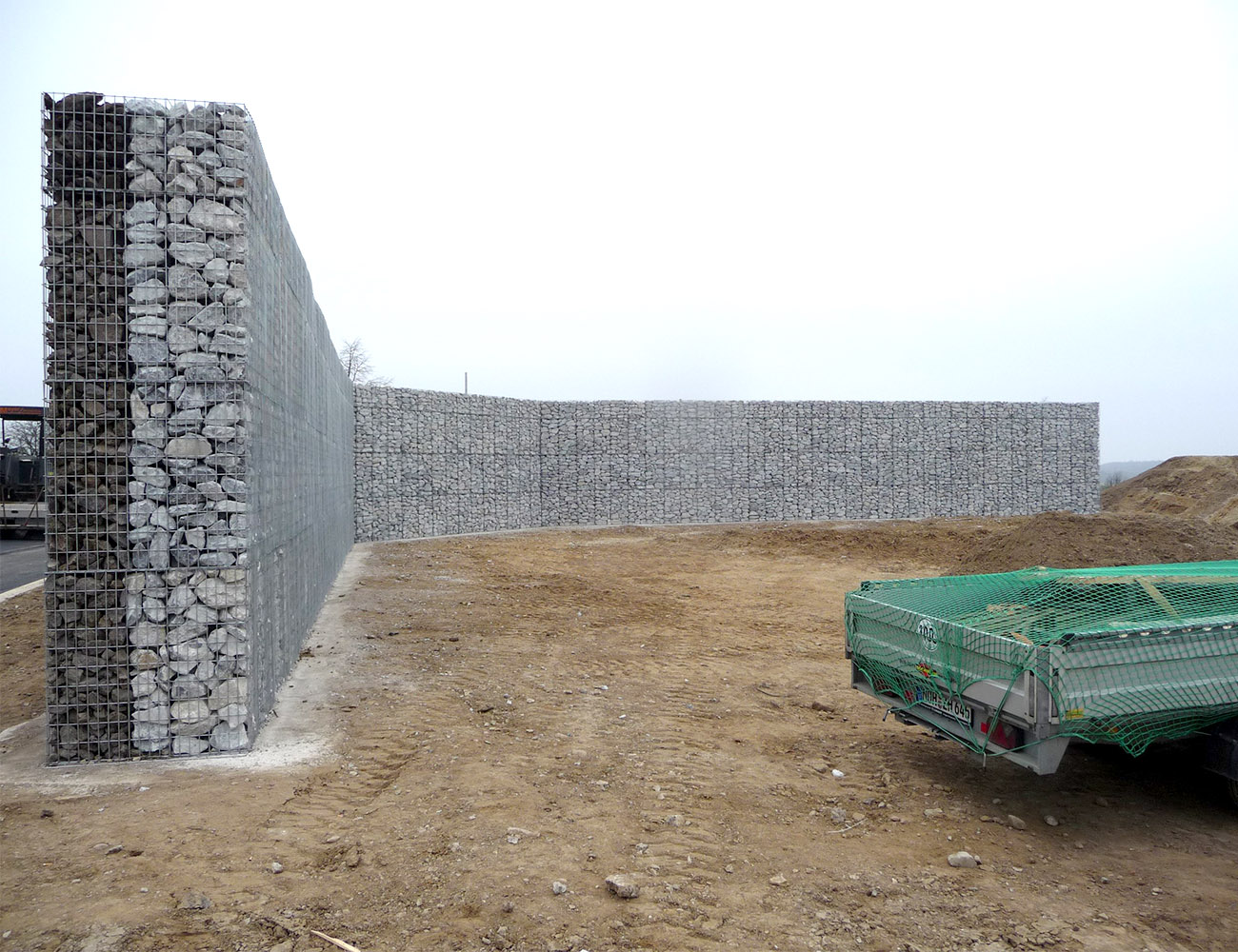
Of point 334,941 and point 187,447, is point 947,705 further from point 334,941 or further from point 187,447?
point 187,447

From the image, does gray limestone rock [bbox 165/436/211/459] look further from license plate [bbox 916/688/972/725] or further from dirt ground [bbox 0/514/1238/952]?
license plate [bbox 916/688/972/725]

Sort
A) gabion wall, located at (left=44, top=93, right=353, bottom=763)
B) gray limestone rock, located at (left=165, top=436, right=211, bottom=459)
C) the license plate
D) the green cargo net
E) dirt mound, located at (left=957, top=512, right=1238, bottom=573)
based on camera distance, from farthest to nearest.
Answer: dirt mound, located at (left=957, top=512, right=1238, bottom=573) < gray limestone rock, located at (left=165, top=436, right=211, bottom=459) < gabion wall, located at (left=44, top=93, right=353, bottom=763) < the license plate < the green cargo net

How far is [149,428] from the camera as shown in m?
5.45

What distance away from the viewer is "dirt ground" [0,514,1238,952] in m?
3.62

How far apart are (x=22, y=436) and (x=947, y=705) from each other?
30.2 meters

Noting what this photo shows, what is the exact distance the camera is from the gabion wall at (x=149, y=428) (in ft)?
17.5

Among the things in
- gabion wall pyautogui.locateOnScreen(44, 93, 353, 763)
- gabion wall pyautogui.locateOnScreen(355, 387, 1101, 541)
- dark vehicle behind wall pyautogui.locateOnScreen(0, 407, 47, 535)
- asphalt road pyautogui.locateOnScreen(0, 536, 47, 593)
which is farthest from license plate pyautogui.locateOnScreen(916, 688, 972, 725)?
dark vehicle behind wall pyautogui.locateOnScreen(0, 407, 47, 535)

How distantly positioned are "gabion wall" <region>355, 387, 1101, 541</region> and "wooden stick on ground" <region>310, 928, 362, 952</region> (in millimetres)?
19540

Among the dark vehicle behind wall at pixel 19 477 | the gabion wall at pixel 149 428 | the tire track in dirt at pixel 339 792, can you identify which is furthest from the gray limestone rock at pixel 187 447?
the dark vehicle behind wall at pixel 19 477

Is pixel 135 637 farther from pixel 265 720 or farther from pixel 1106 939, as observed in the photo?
pixel 1106 939

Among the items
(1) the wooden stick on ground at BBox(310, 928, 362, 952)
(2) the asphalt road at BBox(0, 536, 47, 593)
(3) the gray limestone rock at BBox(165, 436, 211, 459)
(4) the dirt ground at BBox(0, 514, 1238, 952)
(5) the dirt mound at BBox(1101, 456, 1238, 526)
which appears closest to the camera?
(1) the wooden stick on ground at BBox(310, 928, 362, 952)

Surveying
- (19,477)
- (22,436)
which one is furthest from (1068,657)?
(22,436)

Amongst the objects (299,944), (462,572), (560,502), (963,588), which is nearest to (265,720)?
(299,944)

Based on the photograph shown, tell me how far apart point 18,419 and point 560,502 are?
52.2 ft
